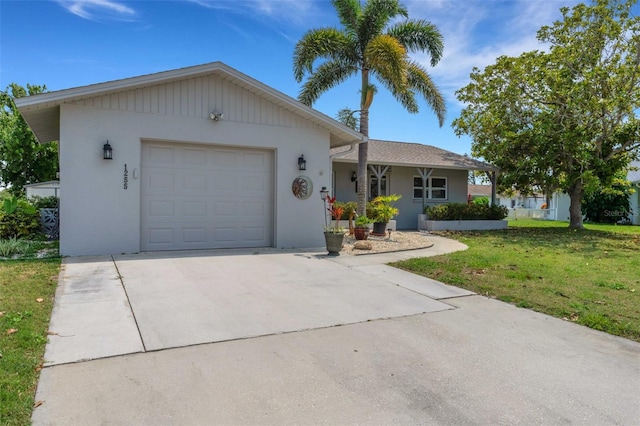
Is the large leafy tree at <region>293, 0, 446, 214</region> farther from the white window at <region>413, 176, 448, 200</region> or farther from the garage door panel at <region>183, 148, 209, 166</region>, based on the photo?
the garage door panel at <region>183, 148, 209, 166</region>

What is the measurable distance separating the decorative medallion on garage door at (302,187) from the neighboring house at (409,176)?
18.9ft

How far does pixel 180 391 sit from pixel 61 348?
1.42 meters

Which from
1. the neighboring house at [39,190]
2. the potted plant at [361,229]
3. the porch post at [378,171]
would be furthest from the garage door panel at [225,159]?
the neighboring house at [39,190]

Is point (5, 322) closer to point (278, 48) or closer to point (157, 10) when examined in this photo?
point (157, 10)

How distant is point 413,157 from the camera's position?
1800 cm

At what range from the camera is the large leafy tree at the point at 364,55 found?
42.5ft

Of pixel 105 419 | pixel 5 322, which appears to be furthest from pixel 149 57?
pixel 105 419

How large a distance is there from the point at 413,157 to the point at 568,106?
623cm

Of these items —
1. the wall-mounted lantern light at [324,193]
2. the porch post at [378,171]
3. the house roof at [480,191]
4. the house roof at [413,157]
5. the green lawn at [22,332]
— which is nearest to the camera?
the green lawn at [22,332]

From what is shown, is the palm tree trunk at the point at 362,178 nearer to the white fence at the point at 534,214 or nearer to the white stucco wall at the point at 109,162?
the white stucco wall at the point at 109,162

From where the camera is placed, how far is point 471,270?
24.4 feet

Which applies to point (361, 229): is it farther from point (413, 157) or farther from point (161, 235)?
point (413, 157)

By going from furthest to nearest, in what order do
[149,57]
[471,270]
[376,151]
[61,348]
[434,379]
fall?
[376,151], [149,57], [471,270], [61,348], [434,379]

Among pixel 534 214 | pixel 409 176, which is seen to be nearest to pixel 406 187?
pixel 409 176
